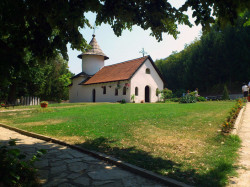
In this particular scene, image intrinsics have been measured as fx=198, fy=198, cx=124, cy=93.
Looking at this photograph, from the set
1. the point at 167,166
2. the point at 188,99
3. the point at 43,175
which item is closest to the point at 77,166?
the point at 43,175

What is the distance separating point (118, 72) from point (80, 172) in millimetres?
27050

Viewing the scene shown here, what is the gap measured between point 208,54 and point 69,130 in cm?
3909

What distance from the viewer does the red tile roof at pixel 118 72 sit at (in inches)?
1109

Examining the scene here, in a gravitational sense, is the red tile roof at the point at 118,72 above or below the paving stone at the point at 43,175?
above

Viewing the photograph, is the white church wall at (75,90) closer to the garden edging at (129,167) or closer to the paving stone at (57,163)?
the garden edging at (129,167)

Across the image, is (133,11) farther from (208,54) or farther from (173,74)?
(173,74)

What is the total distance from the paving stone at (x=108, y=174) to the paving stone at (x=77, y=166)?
327mm

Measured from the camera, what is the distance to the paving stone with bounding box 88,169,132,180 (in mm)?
3688

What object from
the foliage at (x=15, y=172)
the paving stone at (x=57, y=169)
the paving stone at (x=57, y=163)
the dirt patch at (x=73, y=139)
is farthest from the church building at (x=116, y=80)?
the foliage at (x=15, y=172)

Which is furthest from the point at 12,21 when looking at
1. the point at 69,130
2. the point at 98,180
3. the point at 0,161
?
the point at 69,130

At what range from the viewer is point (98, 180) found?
356cm

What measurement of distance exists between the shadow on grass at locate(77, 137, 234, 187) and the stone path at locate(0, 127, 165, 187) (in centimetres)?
40

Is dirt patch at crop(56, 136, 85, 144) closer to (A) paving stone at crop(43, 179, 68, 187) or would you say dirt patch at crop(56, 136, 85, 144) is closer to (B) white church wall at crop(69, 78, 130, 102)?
(A) paving stone at crop(43, 179, 68, 187)

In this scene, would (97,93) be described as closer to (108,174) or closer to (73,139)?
(73,139)
